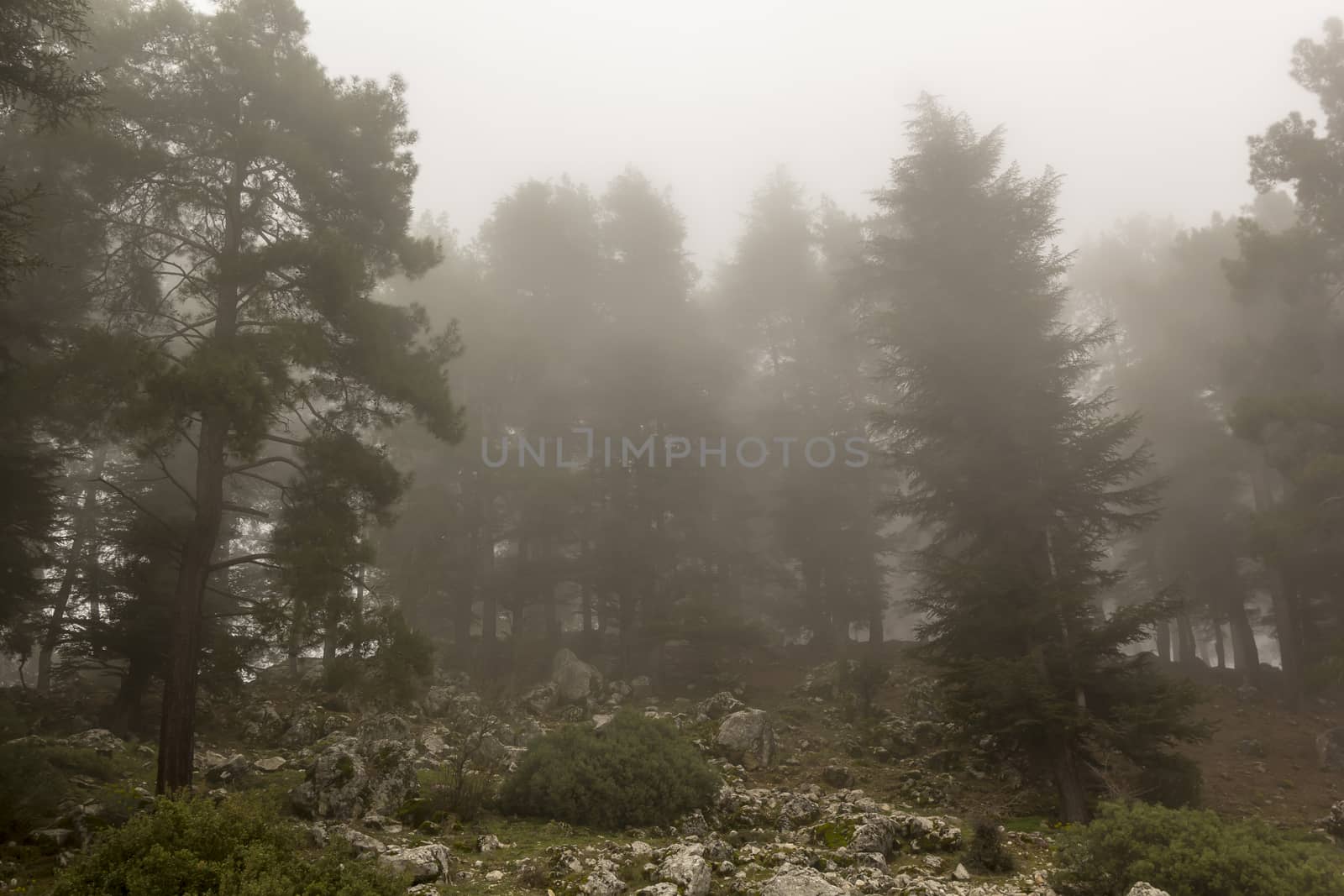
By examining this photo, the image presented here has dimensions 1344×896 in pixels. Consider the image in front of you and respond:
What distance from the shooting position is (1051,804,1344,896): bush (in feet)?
22.5

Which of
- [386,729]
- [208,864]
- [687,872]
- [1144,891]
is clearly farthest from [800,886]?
[386,729]

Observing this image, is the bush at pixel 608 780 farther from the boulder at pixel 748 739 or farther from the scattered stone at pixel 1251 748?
the scattered stone at pixel 1251 748

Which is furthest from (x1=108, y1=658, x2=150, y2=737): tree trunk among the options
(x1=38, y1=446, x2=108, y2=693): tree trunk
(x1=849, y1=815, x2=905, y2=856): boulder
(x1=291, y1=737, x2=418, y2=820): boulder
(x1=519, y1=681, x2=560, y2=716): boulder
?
(x1=849, y1=815, x2=905, y2=856): boulder

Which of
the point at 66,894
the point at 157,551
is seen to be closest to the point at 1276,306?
the point at 66,894

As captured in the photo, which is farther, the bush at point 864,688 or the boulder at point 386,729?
the bush at point 864,688

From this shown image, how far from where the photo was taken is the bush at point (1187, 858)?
22.5 ft

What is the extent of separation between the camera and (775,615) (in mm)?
28250

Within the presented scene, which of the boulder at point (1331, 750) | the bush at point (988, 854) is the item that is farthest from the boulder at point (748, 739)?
the boulder at point (1331, 750)

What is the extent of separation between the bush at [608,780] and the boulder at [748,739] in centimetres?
340

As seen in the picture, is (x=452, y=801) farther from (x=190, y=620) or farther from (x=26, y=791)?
(x=26, y=791)

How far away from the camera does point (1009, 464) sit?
14.7m

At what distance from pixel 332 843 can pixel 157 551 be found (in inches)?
507

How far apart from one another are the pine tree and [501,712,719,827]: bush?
494cm

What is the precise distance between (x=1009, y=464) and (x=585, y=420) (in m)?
16.3
